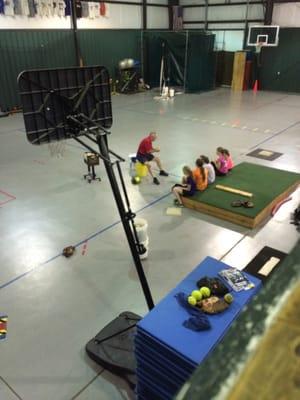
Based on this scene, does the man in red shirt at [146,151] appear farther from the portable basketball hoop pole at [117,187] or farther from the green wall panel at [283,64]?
the green wall panel at [283,64]

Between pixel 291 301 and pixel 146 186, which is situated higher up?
pixel 291 301

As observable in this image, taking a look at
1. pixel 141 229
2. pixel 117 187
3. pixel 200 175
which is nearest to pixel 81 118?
pixel 117 187

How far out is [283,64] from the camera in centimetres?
1856

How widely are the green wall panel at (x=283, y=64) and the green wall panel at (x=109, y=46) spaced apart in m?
7.55

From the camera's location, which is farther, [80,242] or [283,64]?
[283,64]

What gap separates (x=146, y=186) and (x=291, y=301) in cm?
721

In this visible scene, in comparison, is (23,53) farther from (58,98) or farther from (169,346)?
(169,346)

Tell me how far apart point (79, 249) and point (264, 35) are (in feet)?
57.6

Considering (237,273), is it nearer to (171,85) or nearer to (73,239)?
(73,239)

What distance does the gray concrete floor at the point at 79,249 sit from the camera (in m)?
3.54

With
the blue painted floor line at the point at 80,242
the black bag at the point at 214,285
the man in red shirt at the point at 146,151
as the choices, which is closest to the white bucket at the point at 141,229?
the blue painted floor line at the point at 80,242

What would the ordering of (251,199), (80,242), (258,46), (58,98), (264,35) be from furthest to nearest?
1. (258,46)
2. (264,35)
3. (251,199)
4. (80,242)
5. (58,98)

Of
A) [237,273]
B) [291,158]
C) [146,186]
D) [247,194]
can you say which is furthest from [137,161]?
[237,273]

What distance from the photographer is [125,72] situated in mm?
18312
